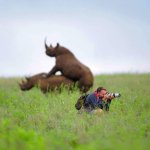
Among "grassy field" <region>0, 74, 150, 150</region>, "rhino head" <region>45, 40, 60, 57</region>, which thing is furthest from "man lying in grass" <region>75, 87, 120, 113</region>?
"rhino head" <region>45, 40, 60, 57</region>

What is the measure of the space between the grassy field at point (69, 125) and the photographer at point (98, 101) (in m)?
0.24

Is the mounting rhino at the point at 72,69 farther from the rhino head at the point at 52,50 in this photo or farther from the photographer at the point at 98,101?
the photographer at the point at 98,101

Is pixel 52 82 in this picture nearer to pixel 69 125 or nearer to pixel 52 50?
pixel 52 50

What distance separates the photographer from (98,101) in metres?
14.3

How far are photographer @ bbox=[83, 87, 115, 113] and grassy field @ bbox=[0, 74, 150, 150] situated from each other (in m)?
0.24

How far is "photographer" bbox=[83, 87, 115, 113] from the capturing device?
14.2 m

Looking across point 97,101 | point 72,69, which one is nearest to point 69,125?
point 97,101

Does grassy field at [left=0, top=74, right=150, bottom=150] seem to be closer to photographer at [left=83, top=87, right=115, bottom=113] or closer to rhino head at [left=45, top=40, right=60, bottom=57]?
photographer at [left=83, top=87, right=115, bottom=113]

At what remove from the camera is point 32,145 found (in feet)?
25.6

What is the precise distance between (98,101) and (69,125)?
2487 mm

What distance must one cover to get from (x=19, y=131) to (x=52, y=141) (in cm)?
44

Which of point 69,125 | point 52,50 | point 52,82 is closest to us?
point 69,125

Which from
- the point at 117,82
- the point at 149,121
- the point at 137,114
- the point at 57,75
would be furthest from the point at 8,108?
the point at 117,82

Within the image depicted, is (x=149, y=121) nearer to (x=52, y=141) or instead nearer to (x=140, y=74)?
(x=52, y=141)
